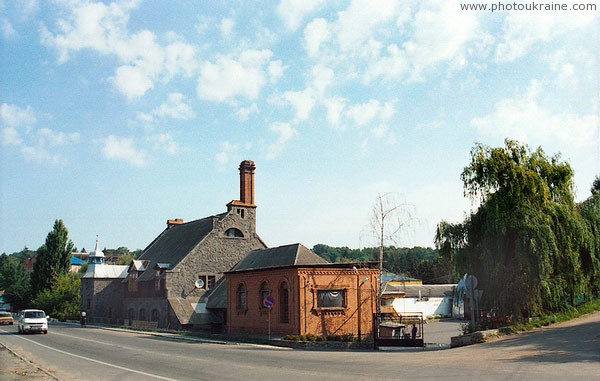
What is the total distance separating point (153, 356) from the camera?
21.7 meters

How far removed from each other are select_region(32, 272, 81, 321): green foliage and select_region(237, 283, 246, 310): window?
37.6 meters

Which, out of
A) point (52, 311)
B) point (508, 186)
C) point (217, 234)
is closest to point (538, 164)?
point (508, 186)

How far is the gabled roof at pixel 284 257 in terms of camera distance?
36812mm

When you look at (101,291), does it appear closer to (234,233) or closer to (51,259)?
(234,233)

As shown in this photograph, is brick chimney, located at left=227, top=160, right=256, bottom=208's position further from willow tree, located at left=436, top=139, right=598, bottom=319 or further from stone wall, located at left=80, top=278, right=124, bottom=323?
willow tree, located at left=436, top=139, right=598, bottom=319

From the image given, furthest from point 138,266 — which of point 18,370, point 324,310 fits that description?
point 18,370

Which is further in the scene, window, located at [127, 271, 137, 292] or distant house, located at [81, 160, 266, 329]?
window, located at [127, 271, 137, 292]

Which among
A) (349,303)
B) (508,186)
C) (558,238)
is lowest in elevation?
(349,303)

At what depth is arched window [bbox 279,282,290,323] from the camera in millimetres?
32531

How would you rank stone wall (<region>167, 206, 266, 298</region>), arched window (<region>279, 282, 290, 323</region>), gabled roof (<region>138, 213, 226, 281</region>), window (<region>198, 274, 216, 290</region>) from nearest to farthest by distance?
1. arched window (<region>279, 282, 290, 323</region>)
2. stone wall (<region>167, 206, 266, 298</region>)
3. window (<region>198, 274, 216, 290</region>)
4. gabled roof (<region>138, 213, 226, 281</region>)

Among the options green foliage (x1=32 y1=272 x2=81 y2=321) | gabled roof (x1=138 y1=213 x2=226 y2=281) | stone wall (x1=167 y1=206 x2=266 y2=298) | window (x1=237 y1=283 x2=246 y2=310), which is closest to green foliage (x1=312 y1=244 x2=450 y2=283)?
window (x1=237 y1=283 x2=246 y2=310)

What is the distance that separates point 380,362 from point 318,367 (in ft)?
7.74

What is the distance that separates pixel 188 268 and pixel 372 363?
33.1 metres

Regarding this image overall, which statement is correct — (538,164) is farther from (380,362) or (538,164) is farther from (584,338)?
(380,362)
